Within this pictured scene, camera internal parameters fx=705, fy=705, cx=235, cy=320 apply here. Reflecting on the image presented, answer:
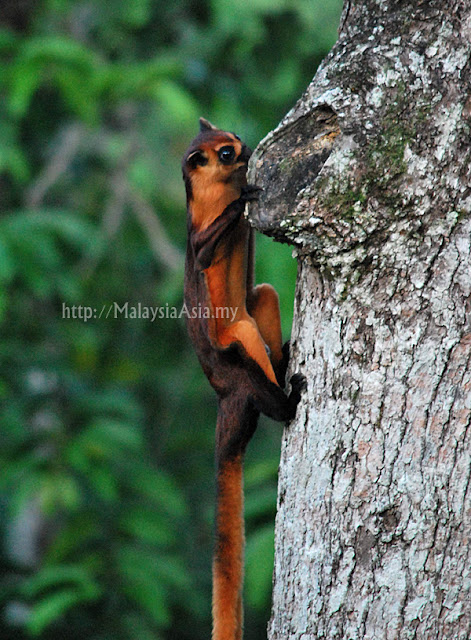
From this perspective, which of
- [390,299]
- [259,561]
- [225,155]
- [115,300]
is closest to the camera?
[390,299]

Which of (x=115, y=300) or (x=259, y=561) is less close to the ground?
(x=115, y=300)

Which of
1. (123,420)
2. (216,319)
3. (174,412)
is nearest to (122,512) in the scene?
(123,420)

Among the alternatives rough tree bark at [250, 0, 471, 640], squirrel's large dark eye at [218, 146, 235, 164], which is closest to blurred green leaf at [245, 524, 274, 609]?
rough tree bark at [250, 0, 471, 640]

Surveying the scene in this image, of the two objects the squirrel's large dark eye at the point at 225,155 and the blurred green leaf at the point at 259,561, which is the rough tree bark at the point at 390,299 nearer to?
the squirrel's large dark eye at the point at 225,155

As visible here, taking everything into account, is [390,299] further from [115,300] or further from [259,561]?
[115,300]

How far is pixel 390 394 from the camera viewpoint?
183 cm

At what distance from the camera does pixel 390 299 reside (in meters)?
1.83

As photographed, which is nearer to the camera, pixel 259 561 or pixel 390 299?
pixel 390 299

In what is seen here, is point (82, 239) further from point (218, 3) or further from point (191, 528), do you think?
point (191, 528)

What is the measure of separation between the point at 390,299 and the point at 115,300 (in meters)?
4.49

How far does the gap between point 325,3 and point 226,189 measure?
8.97ft

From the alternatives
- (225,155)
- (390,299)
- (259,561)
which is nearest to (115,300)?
(259,561)

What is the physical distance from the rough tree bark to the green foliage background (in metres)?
1.71

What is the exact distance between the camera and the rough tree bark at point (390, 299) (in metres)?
1.76
